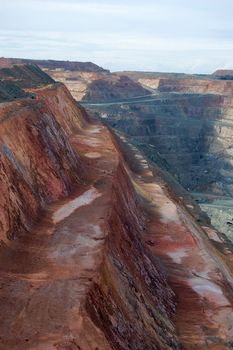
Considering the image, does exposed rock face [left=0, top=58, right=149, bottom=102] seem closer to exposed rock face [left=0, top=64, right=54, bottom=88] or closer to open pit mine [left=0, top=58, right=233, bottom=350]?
exposed rock face [left=0, top=64, right=54, bottom=88]

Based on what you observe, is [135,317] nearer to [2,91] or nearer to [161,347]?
[161,347]

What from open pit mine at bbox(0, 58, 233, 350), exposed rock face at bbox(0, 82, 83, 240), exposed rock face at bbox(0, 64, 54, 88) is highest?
exposed rock face at bbox(0, 64, 54, 88)

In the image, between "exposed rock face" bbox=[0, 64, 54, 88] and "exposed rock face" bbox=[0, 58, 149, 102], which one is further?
"exposed rock face" bbox=[0, 58, 149, 102]

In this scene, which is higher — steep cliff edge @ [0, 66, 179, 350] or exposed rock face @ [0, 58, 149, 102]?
exposed rock face @ [0, 58, 149, 102]

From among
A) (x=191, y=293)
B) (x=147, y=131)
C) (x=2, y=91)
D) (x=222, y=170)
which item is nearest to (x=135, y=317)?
(x=191, y=293)

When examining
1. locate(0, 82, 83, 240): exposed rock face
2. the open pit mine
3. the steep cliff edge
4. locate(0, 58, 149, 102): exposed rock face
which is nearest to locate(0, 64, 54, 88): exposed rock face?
the open pit mine

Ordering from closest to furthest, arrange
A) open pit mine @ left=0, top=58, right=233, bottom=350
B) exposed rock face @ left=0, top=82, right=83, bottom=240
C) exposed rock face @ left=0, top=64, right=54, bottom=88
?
open pit mine @ left=0, top=58, right=233, bottom=350
exposed rock face @ left=0, top=82, right=83, bottom=240
exposed rock face @ left=0, top=64, right=54, bottom=88

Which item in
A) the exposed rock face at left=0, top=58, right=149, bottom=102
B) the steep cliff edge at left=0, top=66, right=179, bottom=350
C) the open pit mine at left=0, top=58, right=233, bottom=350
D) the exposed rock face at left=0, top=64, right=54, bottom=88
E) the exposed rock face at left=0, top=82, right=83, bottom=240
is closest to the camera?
the steep cliff edge at left=0, top=66, right=179, bottom=350

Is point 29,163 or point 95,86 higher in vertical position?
point 95,86

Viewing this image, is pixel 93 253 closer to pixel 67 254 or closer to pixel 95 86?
pixel 67 254

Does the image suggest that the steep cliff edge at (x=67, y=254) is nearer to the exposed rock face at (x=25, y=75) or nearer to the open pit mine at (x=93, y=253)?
the open pit mine at (x=93, y=253)

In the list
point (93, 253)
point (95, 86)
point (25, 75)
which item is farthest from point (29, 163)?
point (95, 86)
